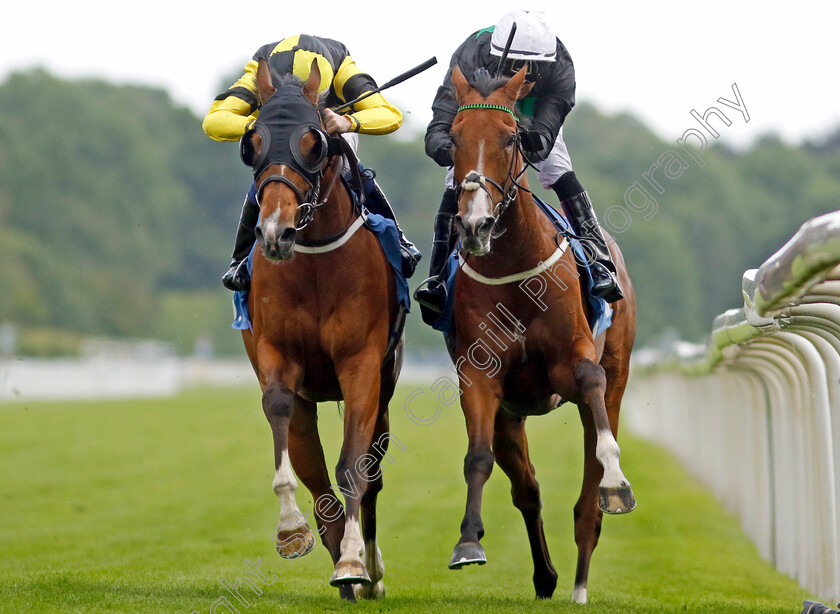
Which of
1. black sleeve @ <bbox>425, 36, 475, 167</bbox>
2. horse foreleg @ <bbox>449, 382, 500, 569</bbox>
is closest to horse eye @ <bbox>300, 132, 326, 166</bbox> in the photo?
black sleeve @ <bbox>425, 36, 475, 167</bbox>

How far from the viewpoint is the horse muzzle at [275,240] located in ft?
17.0

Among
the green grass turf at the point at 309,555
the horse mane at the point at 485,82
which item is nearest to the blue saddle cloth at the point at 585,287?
the horse mane at the point at 485,82

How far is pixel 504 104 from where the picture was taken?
5.50 meters

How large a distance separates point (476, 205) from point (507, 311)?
777mm

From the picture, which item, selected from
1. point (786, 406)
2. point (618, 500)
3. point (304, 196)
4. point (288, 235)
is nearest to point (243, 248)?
point (304, 196)

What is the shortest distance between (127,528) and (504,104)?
233 inches

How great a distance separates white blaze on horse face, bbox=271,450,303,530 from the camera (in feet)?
17.5

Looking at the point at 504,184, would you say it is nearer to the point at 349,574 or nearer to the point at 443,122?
the point at 443,122

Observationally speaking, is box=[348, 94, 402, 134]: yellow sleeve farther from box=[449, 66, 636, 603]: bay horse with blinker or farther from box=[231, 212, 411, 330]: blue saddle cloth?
box=[449, 66, 636, 603]: bay horse with blinker

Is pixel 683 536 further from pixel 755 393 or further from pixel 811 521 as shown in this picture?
pixel 811 521

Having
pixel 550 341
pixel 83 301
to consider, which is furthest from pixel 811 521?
pixel 83 301

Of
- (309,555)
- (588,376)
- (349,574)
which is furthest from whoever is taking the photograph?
(309,555)

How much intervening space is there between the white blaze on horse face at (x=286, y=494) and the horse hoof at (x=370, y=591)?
3.91 ft

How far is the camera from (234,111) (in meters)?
6.00
